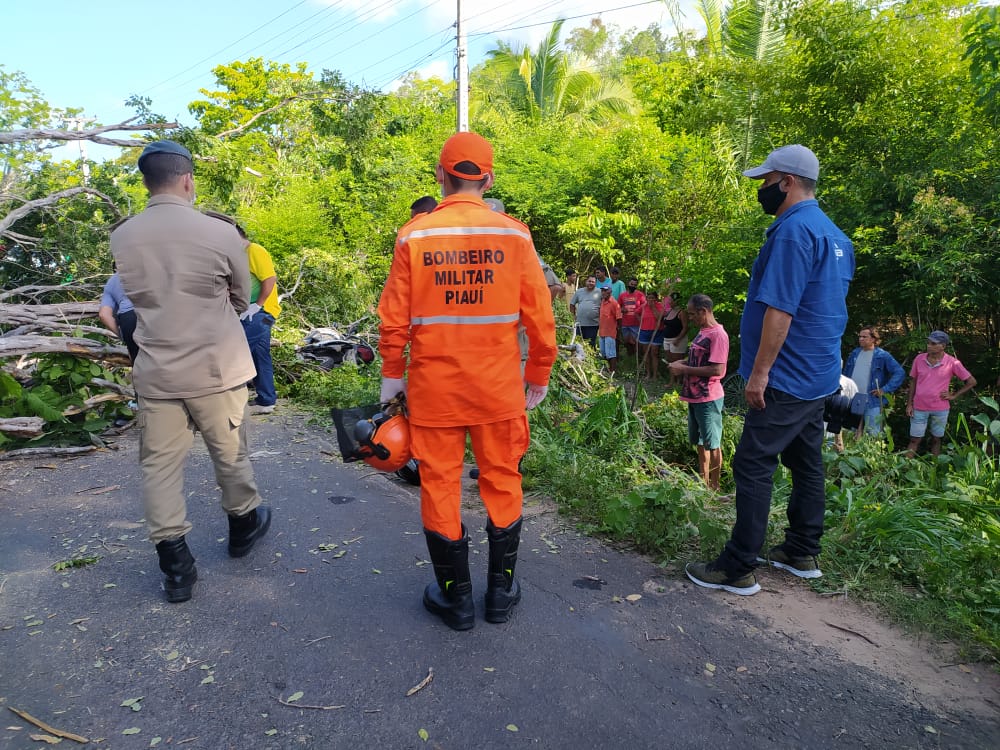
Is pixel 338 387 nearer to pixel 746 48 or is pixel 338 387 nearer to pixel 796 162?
pixel 796 162

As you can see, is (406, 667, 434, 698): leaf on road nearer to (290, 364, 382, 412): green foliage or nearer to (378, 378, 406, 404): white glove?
(378, 378, 406, 404): white glove

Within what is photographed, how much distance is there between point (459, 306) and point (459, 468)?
2.43 feet

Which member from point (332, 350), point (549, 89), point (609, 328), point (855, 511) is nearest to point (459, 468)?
point (855, 511)

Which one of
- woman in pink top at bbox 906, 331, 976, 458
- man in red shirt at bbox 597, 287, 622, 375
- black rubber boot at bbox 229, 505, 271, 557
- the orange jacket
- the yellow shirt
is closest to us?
the orange jacket

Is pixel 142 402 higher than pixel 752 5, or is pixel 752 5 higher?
pixel 752 5

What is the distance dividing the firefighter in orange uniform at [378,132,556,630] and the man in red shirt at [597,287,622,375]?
9128 millimetres

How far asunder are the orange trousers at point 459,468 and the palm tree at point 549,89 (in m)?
21.1

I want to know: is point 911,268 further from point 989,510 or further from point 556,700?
point 556,700

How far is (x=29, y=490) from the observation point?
4871 millimetres

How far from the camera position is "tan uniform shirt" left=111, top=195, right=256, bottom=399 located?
3.17 meters

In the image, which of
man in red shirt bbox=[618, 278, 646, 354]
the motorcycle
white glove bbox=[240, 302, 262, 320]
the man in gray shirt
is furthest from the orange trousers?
man in red shirt bbox=[618, 278, 646, 354]

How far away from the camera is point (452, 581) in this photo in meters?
3.01

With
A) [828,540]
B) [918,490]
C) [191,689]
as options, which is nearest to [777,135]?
[918,490]

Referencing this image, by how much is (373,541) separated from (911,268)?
9058 mm
